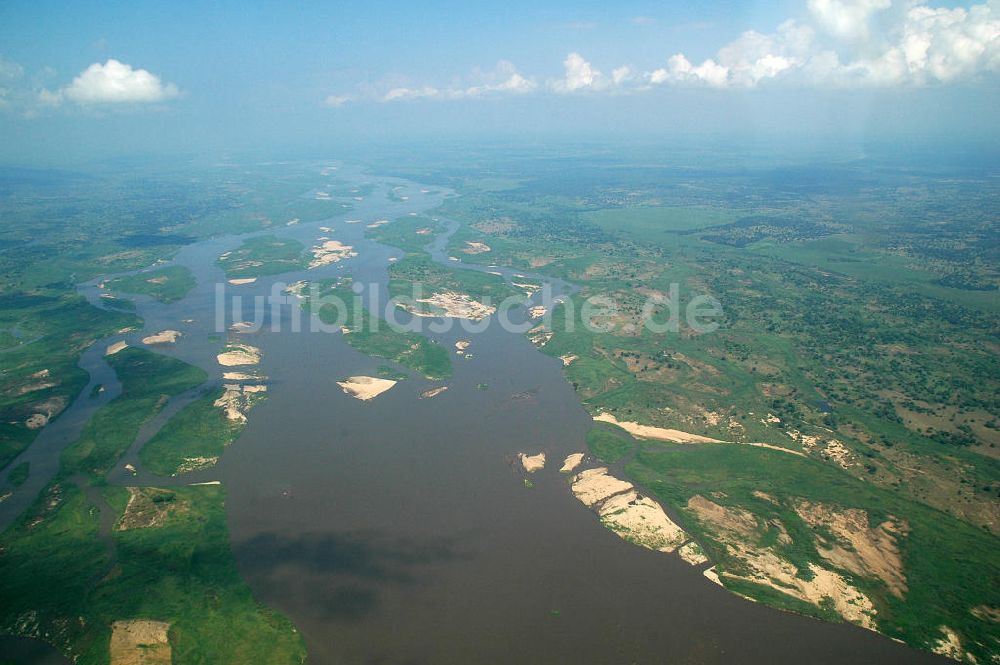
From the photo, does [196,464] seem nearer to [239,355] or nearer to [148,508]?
[148,508]

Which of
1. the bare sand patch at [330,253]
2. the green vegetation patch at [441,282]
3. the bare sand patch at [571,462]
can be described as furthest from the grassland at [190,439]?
the bare sand patch at [330,253]

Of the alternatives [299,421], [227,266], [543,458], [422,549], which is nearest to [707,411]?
[543,458]

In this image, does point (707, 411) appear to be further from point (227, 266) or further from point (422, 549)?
point (227, 266)

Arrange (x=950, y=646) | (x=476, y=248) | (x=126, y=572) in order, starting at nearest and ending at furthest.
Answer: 1. (x=950, y=646)
2. (x=126, y=572)
3. (x=476, y=248)

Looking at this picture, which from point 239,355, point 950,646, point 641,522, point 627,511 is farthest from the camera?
point 239,355

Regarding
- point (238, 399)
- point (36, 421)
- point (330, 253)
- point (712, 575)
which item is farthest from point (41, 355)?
point (712, 575)

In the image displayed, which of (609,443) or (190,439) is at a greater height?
(609,443)
